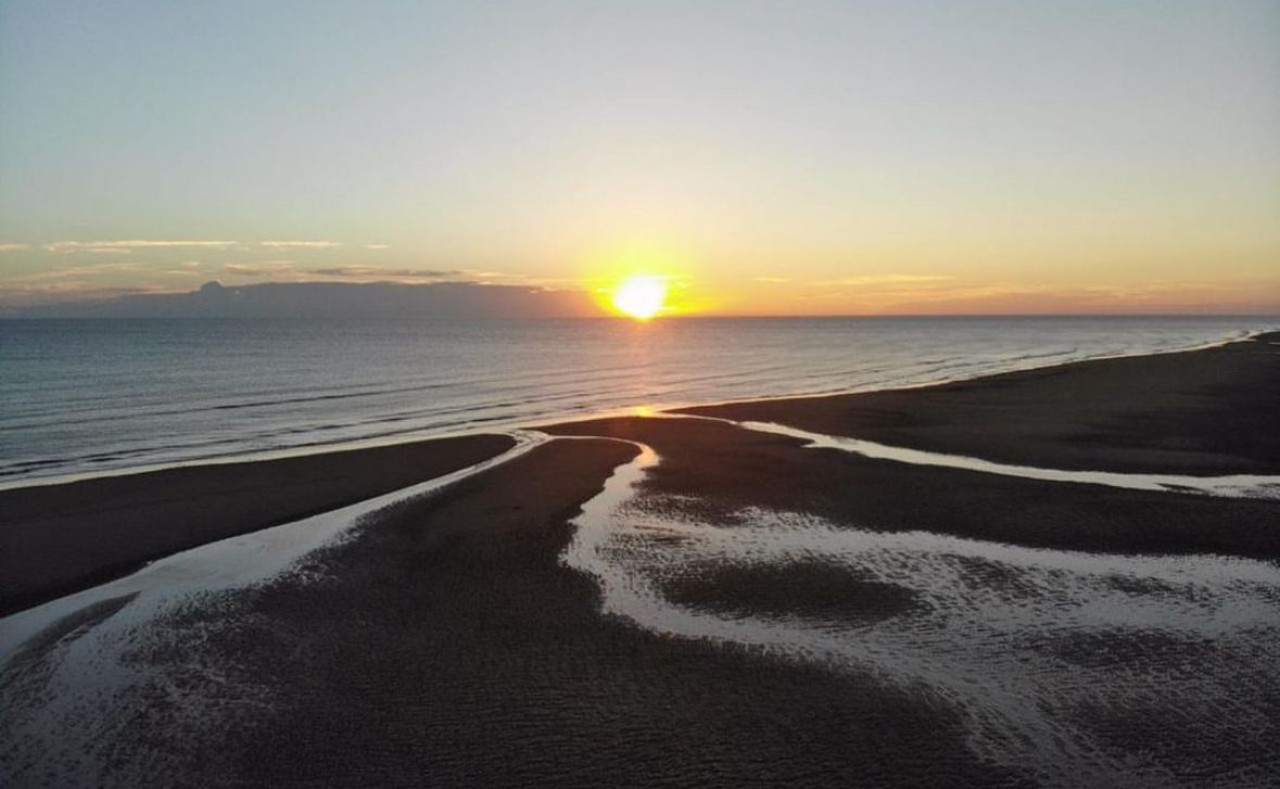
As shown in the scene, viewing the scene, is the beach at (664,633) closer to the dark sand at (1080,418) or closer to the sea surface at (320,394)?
the dark sand at (1080,418)

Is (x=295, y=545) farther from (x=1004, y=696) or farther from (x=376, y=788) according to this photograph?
(x=1004, y=696)

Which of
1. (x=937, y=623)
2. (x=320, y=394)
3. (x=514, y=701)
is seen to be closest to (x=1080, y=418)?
(x=937, y=623)

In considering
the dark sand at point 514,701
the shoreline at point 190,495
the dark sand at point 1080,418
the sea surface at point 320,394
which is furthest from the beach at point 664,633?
the sea surface at point 320,394

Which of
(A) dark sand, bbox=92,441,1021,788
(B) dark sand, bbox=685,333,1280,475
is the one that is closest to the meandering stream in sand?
(A) dark sand, bbox=92,441,1021,788

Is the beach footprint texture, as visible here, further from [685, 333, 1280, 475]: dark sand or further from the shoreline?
[685, 333, 1280, 475]: dark sand

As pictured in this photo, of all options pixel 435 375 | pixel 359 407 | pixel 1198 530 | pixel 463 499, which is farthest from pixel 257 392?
pixel 1198 530

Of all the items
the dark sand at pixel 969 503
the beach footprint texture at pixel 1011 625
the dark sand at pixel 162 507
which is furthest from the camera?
the dark sand at pixel 969 503
